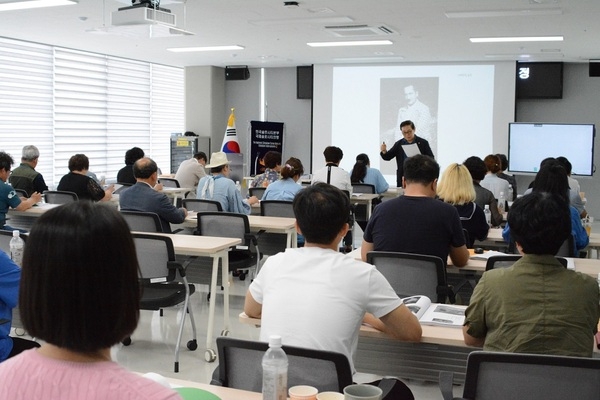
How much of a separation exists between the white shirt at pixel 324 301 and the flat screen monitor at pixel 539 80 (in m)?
11.7

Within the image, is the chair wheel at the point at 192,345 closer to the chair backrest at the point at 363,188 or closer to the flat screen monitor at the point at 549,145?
the chair backrest at the point at 363,188

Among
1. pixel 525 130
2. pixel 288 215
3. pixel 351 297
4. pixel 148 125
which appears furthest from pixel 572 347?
pixel 148 125

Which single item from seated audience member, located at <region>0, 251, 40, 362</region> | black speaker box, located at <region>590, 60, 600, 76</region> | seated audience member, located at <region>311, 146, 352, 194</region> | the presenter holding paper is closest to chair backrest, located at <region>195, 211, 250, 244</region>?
seated audience member, located at <region>311, 146, 352, 194</region>

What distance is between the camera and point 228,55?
12.8 metres

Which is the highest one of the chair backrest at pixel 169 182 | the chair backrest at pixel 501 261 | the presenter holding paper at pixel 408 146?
the presenter holding paper at pixel 408 146

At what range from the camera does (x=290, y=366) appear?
2285mm

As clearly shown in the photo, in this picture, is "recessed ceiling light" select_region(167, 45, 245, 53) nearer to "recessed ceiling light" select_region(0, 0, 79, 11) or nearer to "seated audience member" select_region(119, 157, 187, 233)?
"recessed ceiling light" select_region(0, 0, 79, 11)

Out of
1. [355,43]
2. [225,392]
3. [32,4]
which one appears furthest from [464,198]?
[355,43]

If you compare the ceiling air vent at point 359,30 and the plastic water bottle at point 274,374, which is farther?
the ceiling air vent at point 359,30

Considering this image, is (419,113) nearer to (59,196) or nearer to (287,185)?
(287,185)

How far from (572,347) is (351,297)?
2.60ft

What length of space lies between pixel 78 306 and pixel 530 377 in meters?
1.50

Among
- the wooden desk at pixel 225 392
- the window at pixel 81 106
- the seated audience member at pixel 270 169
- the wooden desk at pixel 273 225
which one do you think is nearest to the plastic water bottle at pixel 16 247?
the wooden desk at pixel 273 225

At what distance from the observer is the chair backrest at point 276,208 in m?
6.91
